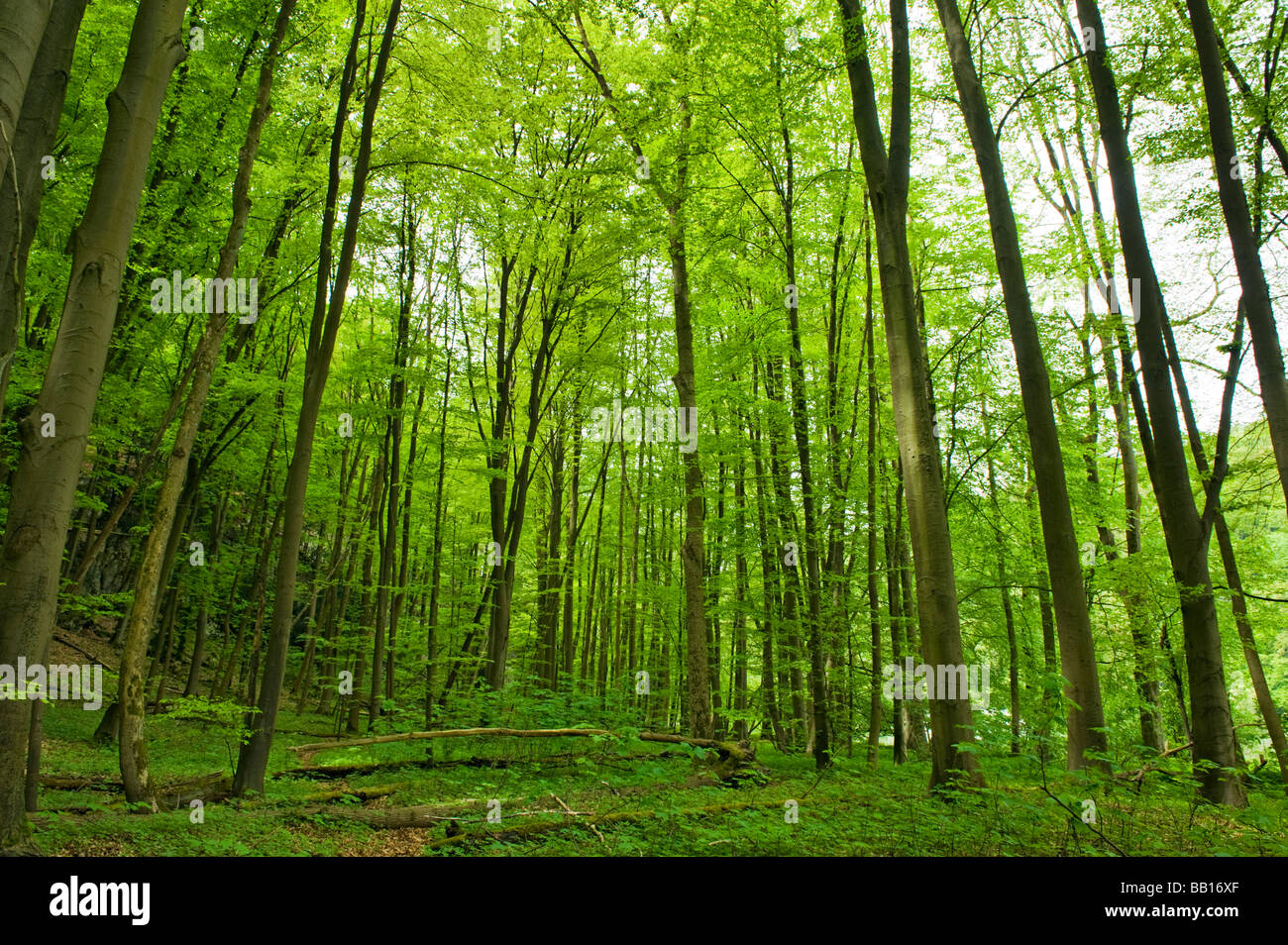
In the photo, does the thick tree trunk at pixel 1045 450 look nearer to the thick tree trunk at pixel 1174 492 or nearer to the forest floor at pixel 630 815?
the forest floor at pixel 630 815

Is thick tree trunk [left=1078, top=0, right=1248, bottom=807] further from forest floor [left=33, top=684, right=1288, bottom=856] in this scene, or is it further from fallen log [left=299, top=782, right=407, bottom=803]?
fallen log [left=299, top=782, right=407, bottom=803]

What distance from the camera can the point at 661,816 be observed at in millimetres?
5426

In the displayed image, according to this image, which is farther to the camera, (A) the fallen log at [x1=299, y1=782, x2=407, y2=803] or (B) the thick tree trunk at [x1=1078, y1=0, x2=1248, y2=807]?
(A) the fallen log at [x1=299, y1=782, x2=407, y2=803]

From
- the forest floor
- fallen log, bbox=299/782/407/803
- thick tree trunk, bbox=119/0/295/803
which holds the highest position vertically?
thick tree trunk, bbox=119/0/295/803

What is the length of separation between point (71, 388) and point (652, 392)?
1607 centimetres

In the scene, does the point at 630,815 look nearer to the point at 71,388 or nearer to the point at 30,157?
the point at 71,388

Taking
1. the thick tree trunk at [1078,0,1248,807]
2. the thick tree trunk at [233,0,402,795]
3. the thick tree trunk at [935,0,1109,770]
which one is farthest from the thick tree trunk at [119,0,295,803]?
the thick tree trunk at [1078,0,1248,807]

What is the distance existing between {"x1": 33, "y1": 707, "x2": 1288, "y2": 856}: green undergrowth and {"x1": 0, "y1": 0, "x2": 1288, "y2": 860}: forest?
0.08 metres

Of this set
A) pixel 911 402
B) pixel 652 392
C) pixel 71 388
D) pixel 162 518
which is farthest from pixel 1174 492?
pixel 652 392

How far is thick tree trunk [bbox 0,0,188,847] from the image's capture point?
139 inches

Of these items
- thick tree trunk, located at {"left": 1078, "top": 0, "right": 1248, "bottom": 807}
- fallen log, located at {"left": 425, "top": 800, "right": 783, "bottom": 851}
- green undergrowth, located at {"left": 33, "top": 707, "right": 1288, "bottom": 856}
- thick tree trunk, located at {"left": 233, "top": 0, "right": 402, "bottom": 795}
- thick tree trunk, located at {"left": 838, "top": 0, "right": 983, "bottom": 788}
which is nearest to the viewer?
green undergrowth, located at {"left": 33, "top": 707, "right": 1288, "bottom": 856}

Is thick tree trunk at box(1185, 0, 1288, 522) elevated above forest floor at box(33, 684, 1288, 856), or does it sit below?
above
